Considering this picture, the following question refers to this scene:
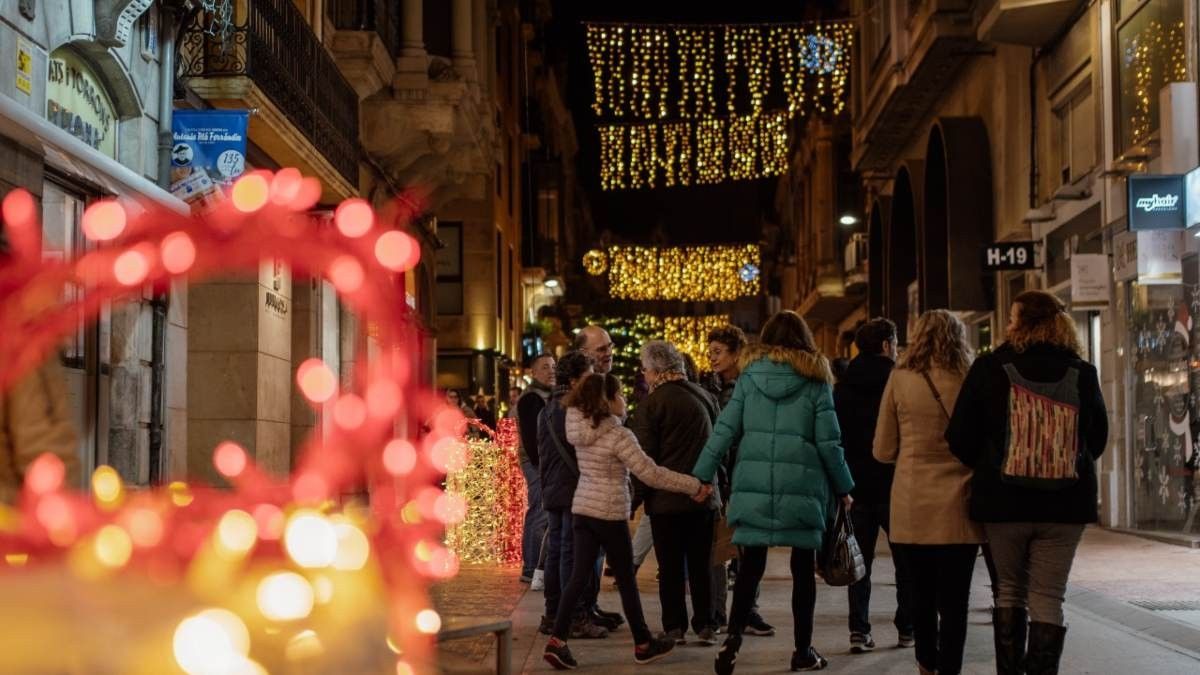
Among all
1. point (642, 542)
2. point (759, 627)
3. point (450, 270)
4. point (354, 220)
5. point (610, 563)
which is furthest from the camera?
point (450, 270)

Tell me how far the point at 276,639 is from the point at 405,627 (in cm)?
50

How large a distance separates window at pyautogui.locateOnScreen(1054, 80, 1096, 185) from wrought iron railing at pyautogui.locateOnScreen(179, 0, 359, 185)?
30.5ft

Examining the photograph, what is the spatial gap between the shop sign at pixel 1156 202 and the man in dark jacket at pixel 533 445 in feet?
22.5

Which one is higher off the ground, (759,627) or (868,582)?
(868,582)

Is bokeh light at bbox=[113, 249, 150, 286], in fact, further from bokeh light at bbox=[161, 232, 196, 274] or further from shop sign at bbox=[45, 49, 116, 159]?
shop sign at bbox=[45, 49, 116, 159]

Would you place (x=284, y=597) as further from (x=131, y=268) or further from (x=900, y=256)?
(x=900, y=256)

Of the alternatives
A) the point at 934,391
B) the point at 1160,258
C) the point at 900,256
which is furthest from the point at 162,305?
the point at 900,256

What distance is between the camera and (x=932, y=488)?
809 centimetres

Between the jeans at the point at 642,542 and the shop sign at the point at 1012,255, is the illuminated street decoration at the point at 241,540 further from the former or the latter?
the shop sign at the point at 1012,255

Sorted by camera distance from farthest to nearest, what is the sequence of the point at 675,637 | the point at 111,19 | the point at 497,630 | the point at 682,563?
the point at 111,19 → the point at 682,563 → the point at 675,637 → the point at 497,630

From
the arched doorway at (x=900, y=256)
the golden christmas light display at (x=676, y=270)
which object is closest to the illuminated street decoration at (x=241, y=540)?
the arched doorway at (x=900, y=256)

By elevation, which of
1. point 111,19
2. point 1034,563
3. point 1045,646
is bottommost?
point 1045,646

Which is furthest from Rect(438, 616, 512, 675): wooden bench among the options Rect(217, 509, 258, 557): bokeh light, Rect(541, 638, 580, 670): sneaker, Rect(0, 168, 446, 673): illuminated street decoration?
Rect(541, 638, 580, 670): sneaker

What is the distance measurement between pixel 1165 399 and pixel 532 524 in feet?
25.4
